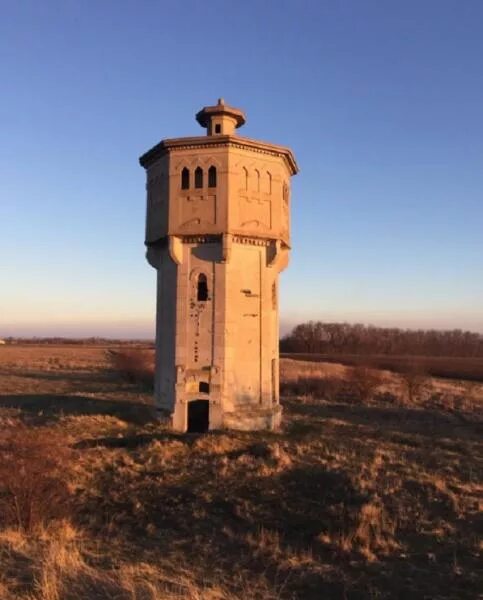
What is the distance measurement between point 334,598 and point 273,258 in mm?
13891

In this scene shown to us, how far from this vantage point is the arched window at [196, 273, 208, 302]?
815 inches

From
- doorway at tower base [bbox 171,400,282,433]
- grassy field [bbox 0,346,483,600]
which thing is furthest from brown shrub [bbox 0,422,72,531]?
doorway at tower base [bbox 171,400,282,433]

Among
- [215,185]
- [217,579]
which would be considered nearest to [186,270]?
[215,185]

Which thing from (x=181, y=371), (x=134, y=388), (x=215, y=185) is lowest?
(x=134, y=388)

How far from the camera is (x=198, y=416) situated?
70.2 ft

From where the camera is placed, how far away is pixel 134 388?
43250 millimetres

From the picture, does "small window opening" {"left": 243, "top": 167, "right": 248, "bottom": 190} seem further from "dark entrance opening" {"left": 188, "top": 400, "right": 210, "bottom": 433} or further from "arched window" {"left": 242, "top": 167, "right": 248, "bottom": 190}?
"dark entrance opening" {"left": 188, "top": 400, "right": 210, "bottom": 433}

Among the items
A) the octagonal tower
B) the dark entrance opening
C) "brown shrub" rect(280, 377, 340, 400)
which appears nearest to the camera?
the octagonal tower

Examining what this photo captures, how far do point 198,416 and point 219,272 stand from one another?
5.46 metres

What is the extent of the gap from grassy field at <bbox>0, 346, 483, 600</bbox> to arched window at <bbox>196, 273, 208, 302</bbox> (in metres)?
4.77

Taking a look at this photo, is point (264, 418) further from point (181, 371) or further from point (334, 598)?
point (334, 598)

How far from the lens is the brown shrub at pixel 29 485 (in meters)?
11.5

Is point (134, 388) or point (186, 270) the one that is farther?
point (134, 388)

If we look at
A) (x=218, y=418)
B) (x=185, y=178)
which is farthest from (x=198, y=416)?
(x=185, y=178)
